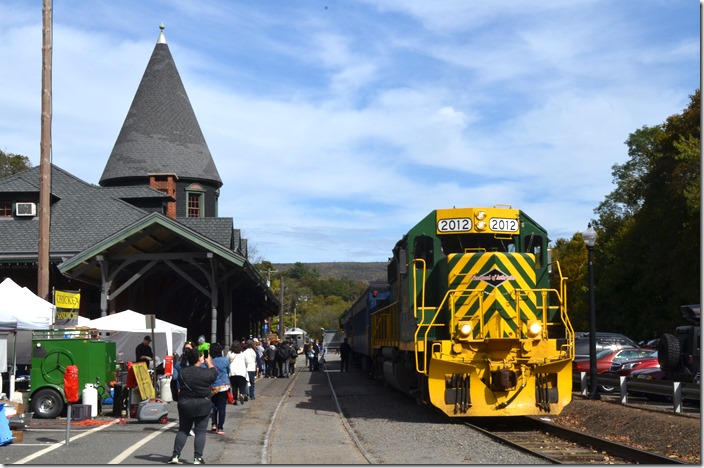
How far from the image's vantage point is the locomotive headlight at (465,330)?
52.3 ft

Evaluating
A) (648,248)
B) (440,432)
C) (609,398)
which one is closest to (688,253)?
(648,248)

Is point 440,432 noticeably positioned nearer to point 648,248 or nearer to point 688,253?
point 688,253

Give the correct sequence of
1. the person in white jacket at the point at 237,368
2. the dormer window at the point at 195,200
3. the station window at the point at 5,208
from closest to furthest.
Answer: the person in white jacket at the point at 237,368 → the station window at the point at 5,208 → the dormer window at the point at 195,200

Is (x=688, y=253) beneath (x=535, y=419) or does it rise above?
above

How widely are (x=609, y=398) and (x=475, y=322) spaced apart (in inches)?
341

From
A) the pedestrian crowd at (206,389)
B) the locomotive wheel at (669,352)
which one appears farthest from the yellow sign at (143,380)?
the locomotive wheel at (669,352)

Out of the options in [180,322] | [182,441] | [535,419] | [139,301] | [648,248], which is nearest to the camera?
[182,441]

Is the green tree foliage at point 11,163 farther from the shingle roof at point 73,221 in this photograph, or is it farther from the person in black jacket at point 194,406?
the person in black jacket at point 194,406

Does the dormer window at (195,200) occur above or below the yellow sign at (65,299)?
above

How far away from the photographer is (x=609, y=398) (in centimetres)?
2323

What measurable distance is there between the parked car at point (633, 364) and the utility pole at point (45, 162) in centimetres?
1655

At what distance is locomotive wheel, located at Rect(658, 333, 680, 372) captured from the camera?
2289 cm

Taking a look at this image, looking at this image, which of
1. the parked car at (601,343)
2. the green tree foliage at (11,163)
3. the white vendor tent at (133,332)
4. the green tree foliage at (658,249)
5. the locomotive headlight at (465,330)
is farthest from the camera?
the green tree foliage at (11,163)

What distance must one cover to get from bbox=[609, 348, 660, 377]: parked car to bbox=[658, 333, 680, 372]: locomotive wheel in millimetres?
2865
